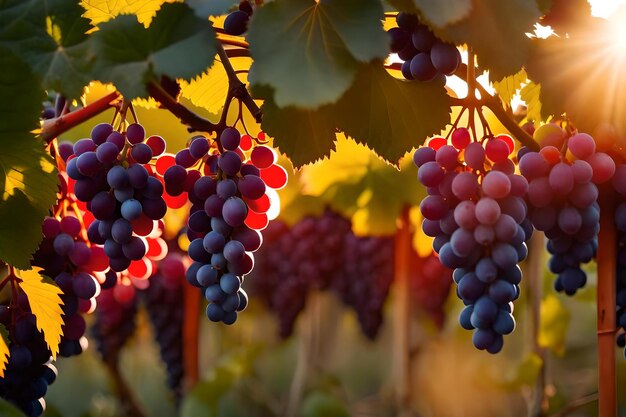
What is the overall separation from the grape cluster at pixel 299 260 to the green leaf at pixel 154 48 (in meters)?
1.67

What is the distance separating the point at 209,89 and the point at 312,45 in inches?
11.2

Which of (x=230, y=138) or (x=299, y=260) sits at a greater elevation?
(x=230, y=138)

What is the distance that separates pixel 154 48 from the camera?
0.55 meters

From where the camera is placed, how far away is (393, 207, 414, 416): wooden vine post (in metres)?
1.94

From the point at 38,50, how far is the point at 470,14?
0.33 meters

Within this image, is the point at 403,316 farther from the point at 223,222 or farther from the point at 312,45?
the point at 312,45

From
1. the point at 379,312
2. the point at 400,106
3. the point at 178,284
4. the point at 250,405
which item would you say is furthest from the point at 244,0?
the point at 250,405

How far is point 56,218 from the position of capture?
2.61 feet

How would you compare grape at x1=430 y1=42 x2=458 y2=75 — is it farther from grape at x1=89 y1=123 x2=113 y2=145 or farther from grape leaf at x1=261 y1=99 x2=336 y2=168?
grape at x1=89 y1=123 x2=113 y2=145

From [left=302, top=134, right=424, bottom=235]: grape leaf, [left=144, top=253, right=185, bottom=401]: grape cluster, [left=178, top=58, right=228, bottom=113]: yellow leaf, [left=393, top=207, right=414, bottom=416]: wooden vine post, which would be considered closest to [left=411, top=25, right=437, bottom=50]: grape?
[left=178, top=58, right=228, bottom=113]: yellow leaf

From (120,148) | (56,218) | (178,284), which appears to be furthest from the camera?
(178,284)

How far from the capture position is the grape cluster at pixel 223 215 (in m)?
0.65

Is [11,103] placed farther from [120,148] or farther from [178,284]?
[178,284]

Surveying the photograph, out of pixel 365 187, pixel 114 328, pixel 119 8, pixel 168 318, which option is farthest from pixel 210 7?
pixel 114 328
